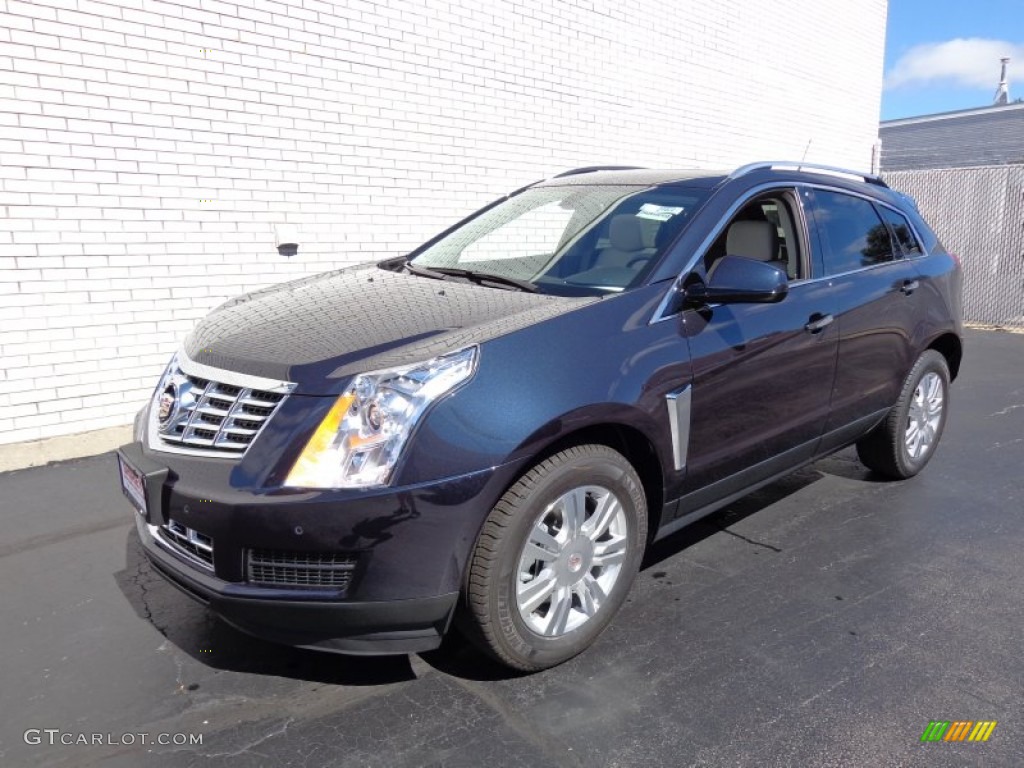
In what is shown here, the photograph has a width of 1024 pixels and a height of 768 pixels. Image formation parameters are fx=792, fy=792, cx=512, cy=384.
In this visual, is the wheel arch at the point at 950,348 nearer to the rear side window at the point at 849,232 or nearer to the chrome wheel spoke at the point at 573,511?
the rear side window at the point at 849,232

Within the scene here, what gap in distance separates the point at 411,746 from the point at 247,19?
16.8 feet

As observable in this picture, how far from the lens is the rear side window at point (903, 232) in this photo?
457 cm

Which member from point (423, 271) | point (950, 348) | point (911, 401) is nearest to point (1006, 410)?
point (950, 348)

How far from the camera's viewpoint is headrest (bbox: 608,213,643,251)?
10.9 ft

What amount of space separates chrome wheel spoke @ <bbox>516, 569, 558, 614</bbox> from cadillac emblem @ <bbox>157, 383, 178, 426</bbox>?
1.36m

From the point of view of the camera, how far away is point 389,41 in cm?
640

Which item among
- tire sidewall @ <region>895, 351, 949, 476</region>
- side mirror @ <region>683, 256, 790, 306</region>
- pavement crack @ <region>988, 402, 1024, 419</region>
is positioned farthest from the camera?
pavement crack @ <region>988, 402, 1024, 419</region>

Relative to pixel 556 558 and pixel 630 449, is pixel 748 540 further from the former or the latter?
pixel 556 558

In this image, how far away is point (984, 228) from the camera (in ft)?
39.0

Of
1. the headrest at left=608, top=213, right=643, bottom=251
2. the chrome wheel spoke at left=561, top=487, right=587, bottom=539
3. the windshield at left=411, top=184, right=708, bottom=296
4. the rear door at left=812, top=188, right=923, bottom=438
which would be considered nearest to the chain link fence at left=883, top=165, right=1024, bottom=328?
the rear door at left=812, top=188, right=923, bottom=438

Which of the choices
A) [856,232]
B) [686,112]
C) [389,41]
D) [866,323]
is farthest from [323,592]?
[686,112]

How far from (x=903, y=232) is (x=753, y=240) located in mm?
1501

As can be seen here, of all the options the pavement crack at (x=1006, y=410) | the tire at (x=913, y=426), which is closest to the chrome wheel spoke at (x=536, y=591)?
the tire at (x=913, y=426)

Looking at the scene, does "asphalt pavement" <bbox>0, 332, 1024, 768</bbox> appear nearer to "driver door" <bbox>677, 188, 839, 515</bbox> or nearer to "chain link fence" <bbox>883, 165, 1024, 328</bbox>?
"driver door" <bbox>677, 188, 839, 515</bbox>
